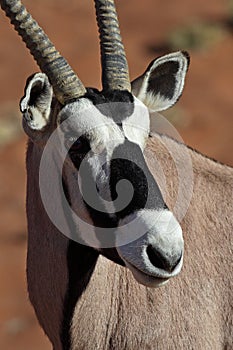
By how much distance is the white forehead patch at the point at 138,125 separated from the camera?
5227mm

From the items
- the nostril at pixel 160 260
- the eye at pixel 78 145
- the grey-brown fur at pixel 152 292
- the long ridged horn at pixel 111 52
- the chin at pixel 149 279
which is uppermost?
the long ridged horn at pixel 111 52

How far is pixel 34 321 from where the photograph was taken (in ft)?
40.5

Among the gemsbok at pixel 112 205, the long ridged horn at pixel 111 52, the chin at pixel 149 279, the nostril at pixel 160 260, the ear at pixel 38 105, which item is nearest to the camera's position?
the nostril at pixel 160 260

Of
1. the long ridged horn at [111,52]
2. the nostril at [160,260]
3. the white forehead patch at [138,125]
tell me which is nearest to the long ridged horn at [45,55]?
the long ridged horn at [111,52]

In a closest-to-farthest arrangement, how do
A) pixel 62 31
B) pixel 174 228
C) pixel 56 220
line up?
1. pixel 174 228
2. pixel 56 220
3. pixel 62 31

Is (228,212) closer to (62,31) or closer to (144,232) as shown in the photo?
(144,232)

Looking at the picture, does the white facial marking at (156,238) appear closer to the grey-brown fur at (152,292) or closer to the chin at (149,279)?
the chin at (149,279)

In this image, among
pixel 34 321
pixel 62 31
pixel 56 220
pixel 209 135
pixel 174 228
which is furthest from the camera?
pixel 62 31

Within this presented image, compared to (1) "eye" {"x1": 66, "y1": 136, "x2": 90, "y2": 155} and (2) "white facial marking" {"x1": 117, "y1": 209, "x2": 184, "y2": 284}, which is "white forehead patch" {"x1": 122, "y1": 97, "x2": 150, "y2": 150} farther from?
(2) "white facial marking" {"x1": 117, "y1": 209, "x2": 184, "y2": 284}

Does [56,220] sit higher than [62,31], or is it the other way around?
[56,220]

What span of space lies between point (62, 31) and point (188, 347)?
16.9 m

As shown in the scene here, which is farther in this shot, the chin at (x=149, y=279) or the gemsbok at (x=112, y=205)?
the gemsbok at (x=112, y=205)

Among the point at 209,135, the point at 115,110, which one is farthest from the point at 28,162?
the point at 209,135

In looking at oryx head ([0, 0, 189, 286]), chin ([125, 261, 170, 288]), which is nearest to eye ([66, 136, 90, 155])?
oryx head ([0, 0, 189, 286])
